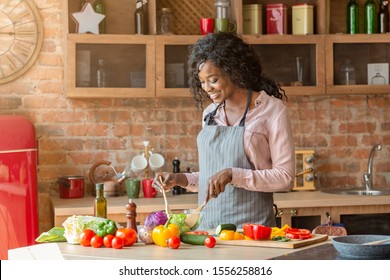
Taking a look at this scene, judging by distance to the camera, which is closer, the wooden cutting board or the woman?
the wooden cutting board

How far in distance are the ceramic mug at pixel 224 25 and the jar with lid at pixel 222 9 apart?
6 cm

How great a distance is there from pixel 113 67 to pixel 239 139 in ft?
5.70

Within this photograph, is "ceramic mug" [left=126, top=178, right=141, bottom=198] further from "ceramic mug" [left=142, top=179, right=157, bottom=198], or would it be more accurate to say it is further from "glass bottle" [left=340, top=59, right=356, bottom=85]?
"glass bottle" [left=340, top=59, right=356, bottom=85]

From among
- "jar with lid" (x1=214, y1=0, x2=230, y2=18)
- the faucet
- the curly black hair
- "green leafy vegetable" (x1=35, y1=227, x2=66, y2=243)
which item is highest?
"jar with lid" (x1=214, y1=0, x2=230, y2=18)

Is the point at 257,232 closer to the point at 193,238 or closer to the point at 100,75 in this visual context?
the point at 193,238

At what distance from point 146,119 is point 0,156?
4.07 ft

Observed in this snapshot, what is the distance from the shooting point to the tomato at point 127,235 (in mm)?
2959

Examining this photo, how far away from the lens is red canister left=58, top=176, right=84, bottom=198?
5062 millimetres

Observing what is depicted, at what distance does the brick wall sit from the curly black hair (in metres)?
1.74

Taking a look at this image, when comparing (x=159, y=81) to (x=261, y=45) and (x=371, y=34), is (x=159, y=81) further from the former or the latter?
(x=371, y=34)

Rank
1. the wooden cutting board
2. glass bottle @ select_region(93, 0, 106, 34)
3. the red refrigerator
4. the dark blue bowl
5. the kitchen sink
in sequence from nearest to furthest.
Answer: the dark blue bowl, the wooden cutting board, the red refrigerator, glass bottle @ select_region(93, 0, 106, 34), the kitchen sink

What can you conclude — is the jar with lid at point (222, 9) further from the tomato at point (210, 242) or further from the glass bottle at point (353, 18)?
the tomato at point (210, 242)

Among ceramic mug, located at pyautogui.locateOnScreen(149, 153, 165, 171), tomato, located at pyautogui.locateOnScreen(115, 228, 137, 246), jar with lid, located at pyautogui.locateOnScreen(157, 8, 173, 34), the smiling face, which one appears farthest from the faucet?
tomato, located at pyautogui.locateOnScreen(115, 228, 137, 246)

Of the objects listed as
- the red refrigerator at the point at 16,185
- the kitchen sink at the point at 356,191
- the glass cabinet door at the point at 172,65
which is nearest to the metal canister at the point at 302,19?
the glass cabinet door at the point at 172,65
